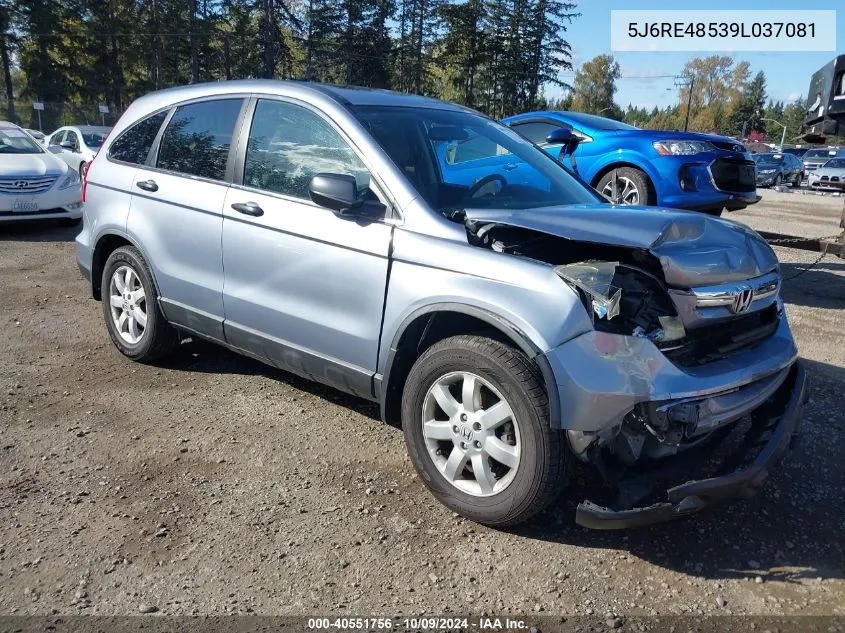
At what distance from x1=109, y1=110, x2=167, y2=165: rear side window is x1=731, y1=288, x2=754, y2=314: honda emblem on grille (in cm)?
374

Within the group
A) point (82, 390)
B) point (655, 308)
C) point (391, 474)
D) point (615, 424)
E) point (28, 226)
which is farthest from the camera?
point (28, 226)

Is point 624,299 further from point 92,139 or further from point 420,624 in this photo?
point 92,139

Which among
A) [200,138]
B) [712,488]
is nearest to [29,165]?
[200,138]

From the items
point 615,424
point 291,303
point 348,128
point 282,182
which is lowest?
point 615,424

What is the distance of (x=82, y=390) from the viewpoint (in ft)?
14.3

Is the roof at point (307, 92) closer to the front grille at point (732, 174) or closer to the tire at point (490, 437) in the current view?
the tire at point (490, 437)

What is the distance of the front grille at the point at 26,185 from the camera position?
936 cm

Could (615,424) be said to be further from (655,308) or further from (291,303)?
(291,303)

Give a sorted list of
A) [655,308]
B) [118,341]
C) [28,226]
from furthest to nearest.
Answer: [28,226] < [118,341] < [655,308]

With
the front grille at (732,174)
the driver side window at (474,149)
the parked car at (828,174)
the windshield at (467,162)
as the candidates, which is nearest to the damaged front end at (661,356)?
the windshield at (467,162)

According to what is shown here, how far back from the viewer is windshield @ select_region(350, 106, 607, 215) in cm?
346

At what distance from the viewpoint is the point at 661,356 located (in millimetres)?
2566

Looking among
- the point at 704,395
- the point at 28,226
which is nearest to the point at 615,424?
the point at 704,395

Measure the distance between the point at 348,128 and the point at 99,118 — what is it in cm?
4164
